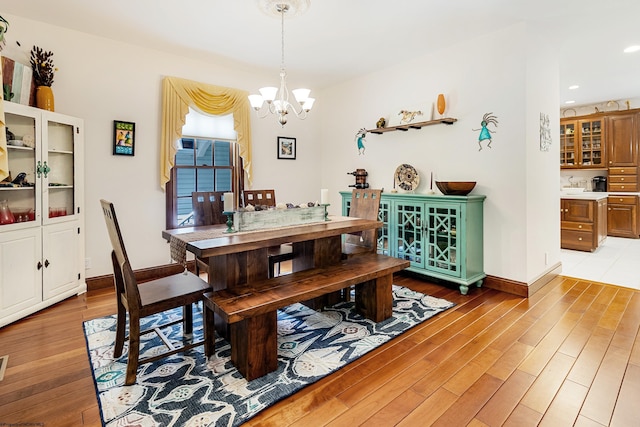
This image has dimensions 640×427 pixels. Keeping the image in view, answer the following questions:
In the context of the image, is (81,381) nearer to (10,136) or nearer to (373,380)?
(373,380)

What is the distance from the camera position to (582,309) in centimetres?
306

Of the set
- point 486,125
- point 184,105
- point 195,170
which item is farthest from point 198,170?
point 486,125

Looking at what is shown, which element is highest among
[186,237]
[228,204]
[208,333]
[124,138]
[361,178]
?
[124,138]

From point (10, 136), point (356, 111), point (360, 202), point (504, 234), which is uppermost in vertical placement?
point (356, 111)

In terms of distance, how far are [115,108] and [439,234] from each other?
3856mm

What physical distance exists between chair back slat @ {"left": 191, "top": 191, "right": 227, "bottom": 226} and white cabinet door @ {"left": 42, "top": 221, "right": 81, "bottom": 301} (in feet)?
4.03

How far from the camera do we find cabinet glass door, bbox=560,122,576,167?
6988 mm

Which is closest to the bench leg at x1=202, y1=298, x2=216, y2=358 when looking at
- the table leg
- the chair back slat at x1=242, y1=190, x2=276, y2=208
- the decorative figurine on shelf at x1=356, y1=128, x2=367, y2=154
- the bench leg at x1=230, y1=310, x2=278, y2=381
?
the bench leg at x1=230, y1=310, x2=278, y2=381

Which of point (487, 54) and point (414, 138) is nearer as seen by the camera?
point (487, 54)

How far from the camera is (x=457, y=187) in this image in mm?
3594

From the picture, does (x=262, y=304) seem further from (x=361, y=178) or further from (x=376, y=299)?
(x=361, y=178)

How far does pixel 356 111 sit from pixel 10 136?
4.02 meters

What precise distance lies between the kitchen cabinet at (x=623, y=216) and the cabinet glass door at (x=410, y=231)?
5.28 metres

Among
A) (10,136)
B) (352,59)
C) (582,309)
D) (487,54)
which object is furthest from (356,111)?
(10,136)
